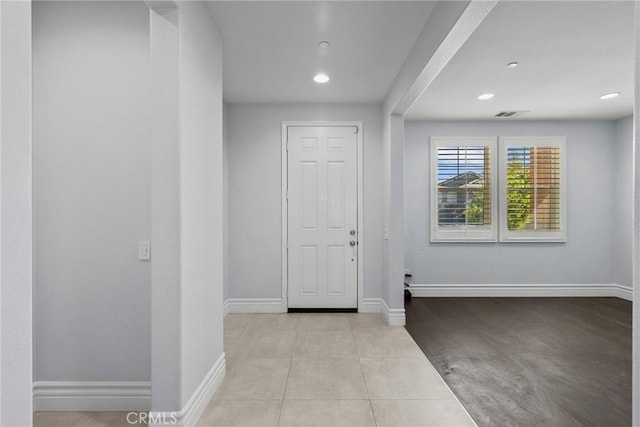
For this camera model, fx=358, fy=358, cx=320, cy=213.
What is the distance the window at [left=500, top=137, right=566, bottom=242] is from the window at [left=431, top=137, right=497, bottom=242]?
8.2 inches

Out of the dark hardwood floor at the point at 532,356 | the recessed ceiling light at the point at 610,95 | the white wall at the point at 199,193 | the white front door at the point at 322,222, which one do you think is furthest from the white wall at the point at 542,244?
the white wall at the point at 199,193

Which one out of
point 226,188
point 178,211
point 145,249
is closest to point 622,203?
point 226,188

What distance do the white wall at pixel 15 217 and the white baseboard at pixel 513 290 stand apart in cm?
512

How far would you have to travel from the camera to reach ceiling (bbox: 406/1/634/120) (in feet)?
8.64

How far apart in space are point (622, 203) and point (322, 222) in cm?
458

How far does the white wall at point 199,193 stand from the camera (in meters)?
2.07

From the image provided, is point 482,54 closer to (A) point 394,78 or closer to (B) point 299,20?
(A) point 394,78

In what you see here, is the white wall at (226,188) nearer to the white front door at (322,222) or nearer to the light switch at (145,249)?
the white front door at (322,222)

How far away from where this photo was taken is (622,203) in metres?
5.38

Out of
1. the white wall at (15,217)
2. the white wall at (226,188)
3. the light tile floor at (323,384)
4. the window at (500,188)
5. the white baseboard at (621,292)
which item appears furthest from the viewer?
the window at (500,188)

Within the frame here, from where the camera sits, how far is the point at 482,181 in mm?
5473

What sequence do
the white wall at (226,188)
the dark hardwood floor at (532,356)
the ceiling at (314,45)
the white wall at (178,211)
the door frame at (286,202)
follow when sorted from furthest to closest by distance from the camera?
the door frame at (286,202) → the white wall at (226,188) → the ceiling at (314,45) → the dark hardwood floor at (532,356) → the white wall at (178,211)

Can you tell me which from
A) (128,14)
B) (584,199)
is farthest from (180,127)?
(584,199)

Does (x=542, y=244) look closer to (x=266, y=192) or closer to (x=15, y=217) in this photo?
(x=266, y=192)
